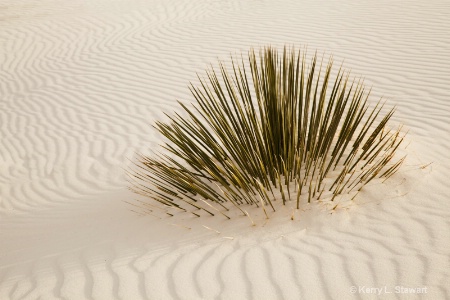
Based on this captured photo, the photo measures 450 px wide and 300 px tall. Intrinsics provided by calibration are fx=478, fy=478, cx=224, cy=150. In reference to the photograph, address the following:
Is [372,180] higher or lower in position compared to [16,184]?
higher

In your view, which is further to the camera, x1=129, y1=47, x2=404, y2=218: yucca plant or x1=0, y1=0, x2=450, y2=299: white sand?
x1=129, y1=47, x2=404, y2=218: yucca plant

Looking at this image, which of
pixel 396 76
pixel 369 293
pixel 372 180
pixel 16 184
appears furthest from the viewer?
pixel 396 76

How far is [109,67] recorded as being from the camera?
891cm

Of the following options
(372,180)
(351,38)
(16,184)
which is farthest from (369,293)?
(351,38)

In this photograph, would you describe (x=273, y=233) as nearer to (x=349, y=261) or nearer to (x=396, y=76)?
(x=349, y=261)

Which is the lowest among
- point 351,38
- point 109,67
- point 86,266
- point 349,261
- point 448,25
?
point 86,266

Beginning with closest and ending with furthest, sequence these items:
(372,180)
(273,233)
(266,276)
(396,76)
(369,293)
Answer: (369,293)
(266,276)
(273,233)
(372,180)
(396,76)

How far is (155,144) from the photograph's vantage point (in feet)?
19.0

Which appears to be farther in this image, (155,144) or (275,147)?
(155,144)

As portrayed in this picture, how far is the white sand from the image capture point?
301 cm

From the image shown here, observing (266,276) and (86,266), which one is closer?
(266,276)

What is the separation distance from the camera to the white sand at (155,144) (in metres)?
3.01

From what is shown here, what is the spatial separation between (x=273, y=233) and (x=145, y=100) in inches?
170

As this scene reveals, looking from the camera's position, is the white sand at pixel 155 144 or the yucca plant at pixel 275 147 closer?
the white sand at pixel 155 144
